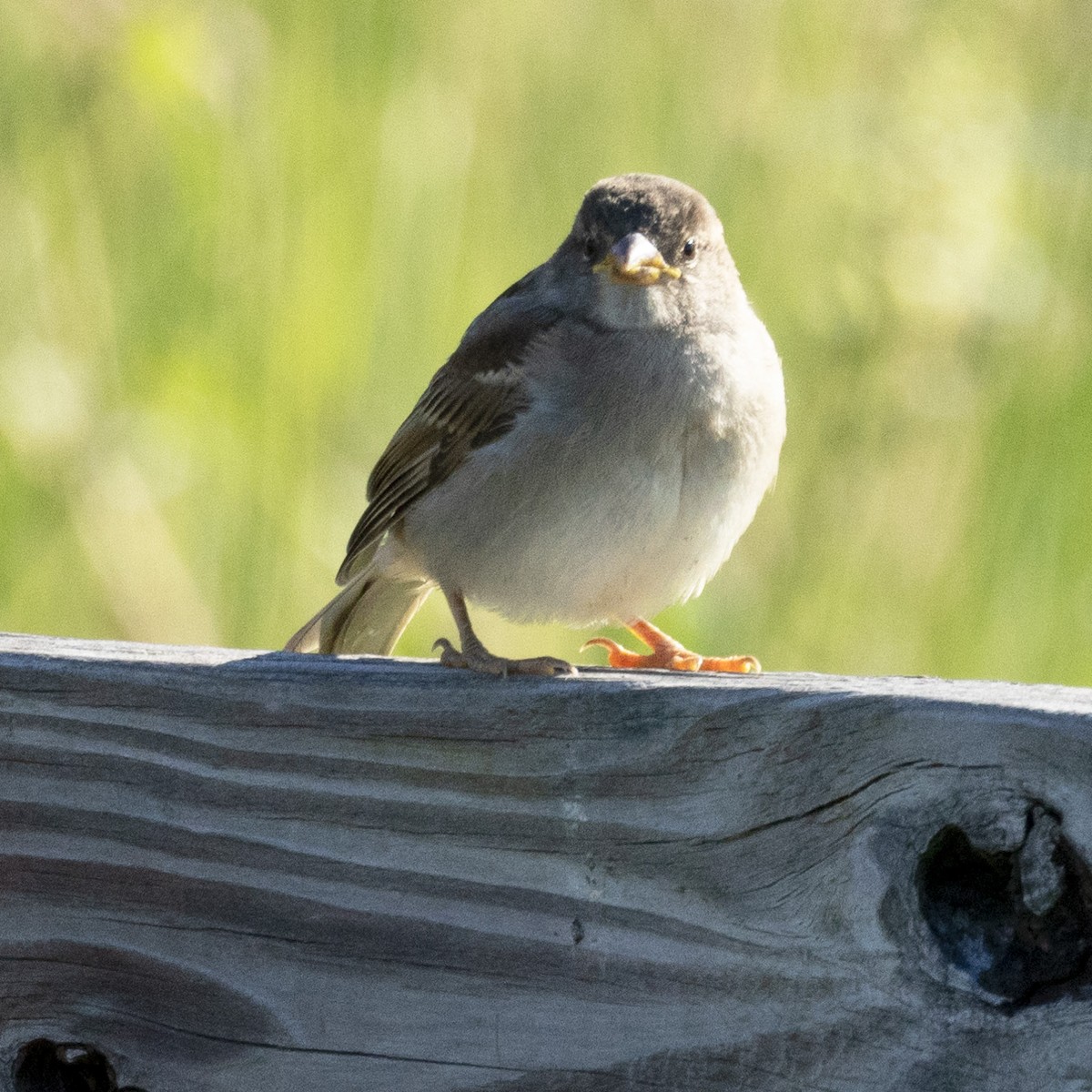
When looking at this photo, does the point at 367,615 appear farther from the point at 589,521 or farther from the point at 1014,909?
the point at 1014,909

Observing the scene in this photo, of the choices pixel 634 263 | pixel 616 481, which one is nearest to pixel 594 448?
pixel 616 481

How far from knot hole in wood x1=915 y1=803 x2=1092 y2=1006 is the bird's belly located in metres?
1.34

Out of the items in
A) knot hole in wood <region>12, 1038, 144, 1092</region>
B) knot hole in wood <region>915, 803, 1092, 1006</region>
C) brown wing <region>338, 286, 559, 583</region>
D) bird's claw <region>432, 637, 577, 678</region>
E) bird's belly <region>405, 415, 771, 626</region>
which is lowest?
knot hole in wood <region>915, 803, 1092, 1006</region>

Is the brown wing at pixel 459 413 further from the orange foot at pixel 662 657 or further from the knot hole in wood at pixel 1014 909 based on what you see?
the knot hole in wood at pixel 1014 909

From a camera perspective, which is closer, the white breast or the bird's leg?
the bird's leg

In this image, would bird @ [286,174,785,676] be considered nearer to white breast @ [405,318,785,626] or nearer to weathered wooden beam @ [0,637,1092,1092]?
white breast @ [405,318,785,626]

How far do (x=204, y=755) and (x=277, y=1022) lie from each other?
25 centimetres

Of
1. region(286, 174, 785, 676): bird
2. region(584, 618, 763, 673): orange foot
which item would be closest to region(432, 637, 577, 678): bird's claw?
region(286, 174, 785, 676): bird

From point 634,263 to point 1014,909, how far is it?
1.65 metres

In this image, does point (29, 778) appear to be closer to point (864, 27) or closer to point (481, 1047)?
point (481, 1047)

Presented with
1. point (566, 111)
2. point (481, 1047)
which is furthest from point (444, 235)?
point (481, 1047)

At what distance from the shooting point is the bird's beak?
2.74 metres

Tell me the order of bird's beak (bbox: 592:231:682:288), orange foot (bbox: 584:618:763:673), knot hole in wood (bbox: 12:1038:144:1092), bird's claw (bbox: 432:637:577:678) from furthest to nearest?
bird's beak (bbox: 592:231:682:288) < orange foot (bbox: 584:618:763:673) < bird's claw (bbox: 432:637:577:678) < knot hole in wood (bbox: 12:1038:144:1092)

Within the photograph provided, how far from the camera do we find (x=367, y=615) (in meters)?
3.02
